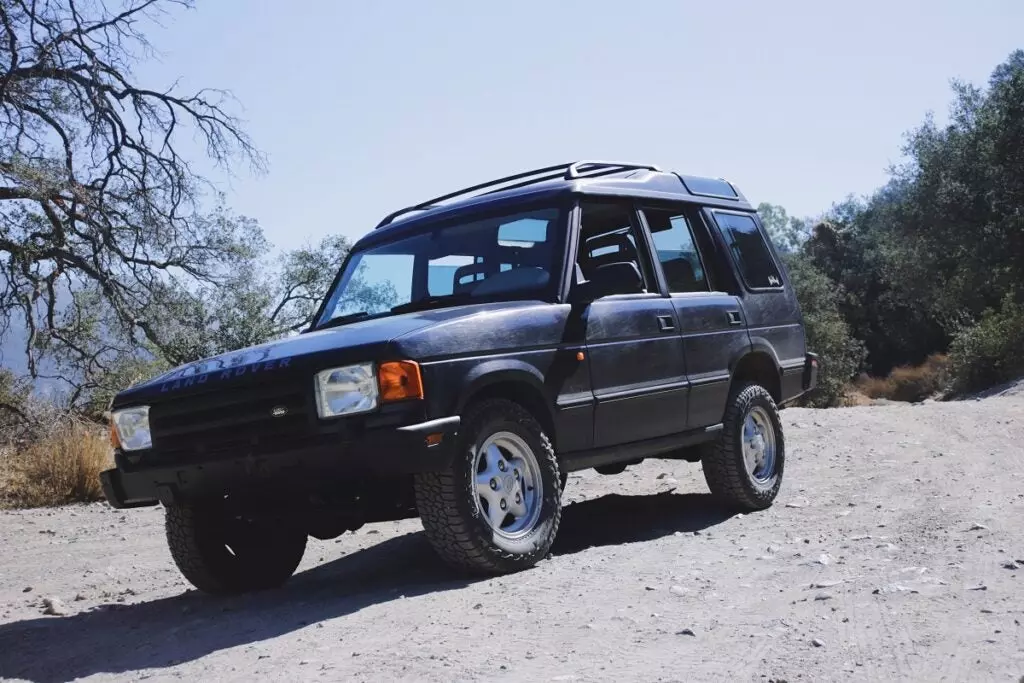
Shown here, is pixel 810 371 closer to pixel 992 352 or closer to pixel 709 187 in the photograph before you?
pixel 709 187

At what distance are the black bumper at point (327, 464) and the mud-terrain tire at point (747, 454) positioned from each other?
265cm

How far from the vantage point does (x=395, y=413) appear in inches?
178

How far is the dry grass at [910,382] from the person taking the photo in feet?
113

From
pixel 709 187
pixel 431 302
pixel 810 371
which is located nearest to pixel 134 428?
pixel 431 302

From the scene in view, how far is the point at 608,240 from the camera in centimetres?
608

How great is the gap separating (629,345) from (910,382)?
35.2 meters

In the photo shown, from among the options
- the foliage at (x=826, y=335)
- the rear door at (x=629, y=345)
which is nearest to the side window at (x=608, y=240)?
the rear door at (x=629, y=345)

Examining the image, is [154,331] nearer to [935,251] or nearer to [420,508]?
[420,508]

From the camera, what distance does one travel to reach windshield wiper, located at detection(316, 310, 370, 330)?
6011 mm

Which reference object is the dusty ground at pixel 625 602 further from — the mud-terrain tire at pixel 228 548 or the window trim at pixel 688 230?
the window trim at pixel 688 230

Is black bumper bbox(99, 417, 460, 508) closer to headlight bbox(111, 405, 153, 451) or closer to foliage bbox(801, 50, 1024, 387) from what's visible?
headlight bbox(111, 405, 153, 451)

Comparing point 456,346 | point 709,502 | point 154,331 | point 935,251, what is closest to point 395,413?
point 456,346

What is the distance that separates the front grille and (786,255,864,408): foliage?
116ft

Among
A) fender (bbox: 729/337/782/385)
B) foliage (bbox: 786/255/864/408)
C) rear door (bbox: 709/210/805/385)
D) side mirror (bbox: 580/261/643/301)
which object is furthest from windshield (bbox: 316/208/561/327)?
foliage (bbox: 786/255/864/408)
